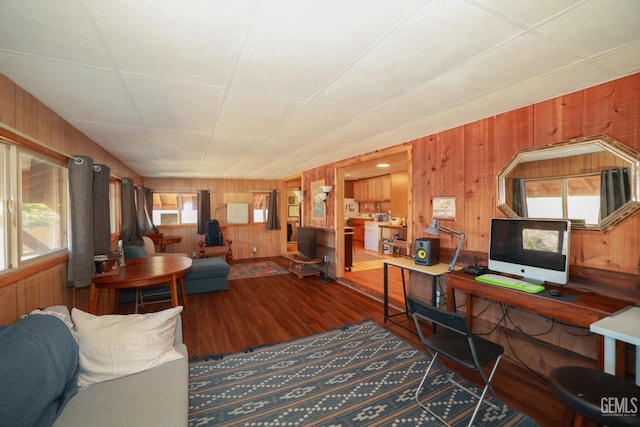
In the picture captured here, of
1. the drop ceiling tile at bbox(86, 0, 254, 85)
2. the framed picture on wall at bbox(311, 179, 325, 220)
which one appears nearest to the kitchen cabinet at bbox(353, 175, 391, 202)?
the framed picture on wall at bbox(311, 179, 325, 220)

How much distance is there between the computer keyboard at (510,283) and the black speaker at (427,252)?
597mm

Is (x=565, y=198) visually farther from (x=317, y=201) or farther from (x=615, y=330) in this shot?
(x=317, y=201)

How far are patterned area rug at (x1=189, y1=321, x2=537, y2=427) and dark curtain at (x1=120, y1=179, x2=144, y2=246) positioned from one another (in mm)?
3293

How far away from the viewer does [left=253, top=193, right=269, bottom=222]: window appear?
8.01 metres

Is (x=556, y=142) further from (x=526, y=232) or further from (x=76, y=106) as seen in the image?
(x=76, y=106)

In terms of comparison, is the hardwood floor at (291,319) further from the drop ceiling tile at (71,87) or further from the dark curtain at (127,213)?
the drop ceiling tile at (71,87)

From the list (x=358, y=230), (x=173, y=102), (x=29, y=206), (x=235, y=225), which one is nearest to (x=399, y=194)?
(x=358, y=230)

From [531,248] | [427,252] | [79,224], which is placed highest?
[79,224]

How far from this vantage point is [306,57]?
5.13 feet

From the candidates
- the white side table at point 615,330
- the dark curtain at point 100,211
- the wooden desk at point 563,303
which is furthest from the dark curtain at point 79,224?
the white side table at point 615,330

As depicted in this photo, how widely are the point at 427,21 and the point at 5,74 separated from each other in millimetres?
2576

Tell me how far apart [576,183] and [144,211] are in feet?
23.5

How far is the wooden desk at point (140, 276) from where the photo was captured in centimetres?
280

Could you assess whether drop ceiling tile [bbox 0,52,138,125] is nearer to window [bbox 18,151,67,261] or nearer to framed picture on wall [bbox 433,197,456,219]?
window [bbox 18,151,67,261]
